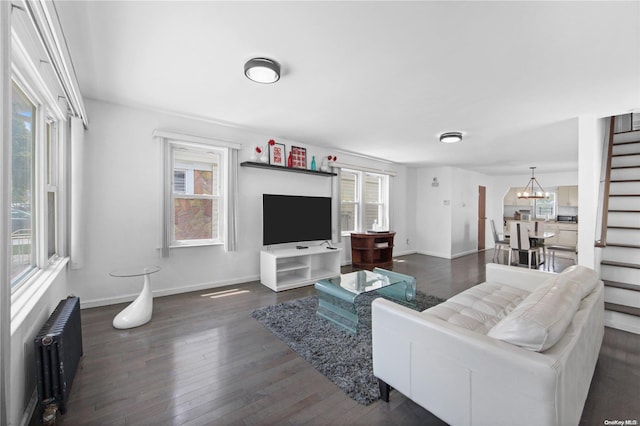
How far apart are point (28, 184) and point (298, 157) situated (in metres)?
3.37

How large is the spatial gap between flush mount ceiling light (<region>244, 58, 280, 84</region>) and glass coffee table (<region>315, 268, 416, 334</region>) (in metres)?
2.10

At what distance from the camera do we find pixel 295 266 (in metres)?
4.24

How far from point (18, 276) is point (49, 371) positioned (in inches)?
30.2

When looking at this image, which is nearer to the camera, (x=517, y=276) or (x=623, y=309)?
(x=517, y=276)

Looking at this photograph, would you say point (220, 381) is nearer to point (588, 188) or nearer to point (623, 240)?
point (588, 188)

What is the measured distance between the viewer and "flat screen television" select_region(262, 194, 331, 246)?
13.8 feet

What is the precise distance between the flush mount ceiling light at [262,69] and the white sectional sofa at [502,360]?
6.42 ft

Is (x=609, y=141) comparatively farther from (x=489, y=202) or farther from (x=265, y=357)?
(x=489, y=202)

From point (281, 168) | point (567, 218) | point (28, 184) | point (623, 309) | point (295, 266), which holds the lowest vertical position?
point (623, 309)

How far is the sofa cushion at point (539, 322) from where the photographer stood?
3.72ft

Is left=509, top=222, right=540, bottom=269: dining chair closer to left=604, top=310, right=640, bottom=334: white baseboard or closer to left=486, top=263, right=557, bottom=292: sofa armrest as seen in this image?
left=604, top=310, right=640, bottom=334: white baseboard

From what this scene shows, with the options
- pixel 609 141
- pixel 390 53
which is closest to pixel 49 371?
pixel 390 53

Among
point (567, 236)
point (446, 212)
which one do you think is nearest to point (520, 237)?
point (446, 212)

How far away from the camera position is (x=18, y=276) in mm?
1837
